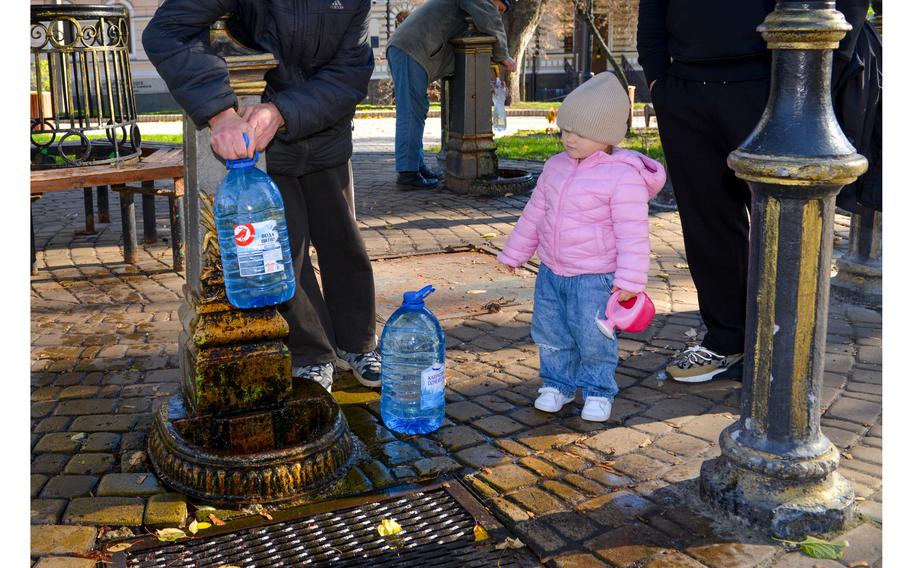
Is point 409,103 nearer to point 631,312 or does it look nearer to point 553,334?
point 553,334

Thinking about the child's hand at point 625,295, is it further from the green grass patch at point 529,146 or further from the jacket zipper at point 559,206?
the green grass patch at point 529,146

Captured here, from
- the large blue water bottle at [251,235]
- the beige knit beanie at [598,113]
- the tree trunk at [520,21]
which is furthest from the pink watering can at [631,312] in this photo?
the tree trunk at [520,21]

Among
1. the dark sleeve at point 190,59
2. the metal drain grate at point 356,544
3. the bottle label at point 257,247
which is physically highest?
the dark sleeve at point 190,59

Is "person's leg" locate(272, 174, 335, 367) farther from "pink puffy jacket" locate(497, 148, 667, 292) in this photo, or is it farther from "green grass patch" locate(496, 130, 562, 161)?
"green grass patch" locate(496, 130, 562, 161)

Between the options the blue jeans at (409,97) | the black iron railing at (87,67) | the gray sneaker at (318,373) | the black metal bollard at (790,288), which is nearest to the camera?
the black metal bollard at (790,288)

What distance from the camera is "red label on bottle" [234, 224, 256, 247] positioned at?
3.40 meters

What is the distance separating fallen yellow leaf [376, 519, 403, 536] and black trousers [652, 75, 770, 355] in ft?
6.49

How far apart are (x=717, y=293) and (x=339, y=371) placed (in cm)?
182

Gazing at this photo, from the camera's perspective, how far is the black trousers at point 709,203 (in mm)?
4402

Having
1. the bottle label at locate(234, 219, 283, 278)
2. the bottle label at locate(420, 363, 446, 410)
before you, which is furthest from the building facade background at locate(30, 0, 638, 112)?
the bottle label at locate(234, 219, 283, 278)

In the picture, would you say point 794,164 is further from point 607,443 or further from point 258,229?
point 258,229

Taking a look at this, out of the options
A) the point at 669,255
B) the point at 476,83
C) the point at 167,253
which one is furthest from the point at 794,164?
the point at 476,83

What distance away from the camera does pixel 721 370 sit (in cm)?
457

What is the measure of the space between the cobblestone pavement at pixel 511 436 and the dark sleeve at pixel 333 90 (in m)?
1.28
